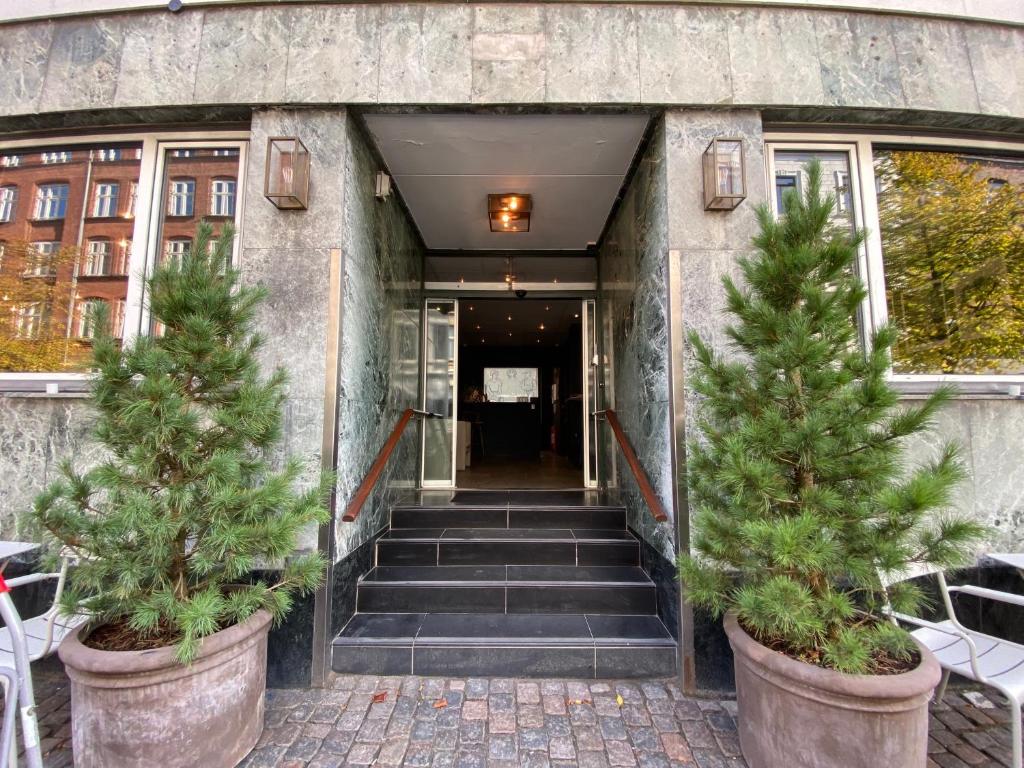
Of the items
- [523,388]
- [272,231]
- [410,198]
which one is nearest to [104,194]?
[272,231]

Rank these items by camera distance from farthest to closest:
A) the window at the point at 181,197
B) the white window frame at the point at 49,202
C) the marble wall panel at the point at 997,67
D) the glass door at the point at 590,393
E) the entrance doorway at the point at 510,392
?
1. the entrance doorway at the point at 510,392
2. the glass door at the point at 590,393
3. the white window frame at the point at 49,202
4. the window at the point at 181,197
5. the marble wall panel at the point at 997,67

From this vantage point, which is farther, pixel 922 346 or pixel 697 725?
pixel 922 346

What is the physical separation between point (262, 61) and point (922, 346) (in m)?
4.19

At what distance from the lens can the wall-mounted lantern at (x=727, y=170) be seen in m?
2.27

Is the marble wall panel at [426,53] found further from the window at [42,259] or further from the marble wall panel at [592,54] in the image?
the window at [42,259]

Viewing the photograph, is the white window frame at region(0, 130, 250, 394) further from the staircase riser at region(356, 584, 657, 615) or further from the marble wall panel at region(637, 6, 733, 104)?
the marble wall panel at region(637, 6, 733, 104)

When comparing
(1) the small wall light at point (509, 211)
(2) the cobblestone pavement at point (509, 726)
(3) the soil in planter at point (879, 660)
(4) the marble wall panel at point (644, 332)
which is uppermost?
(1) the small wall light at point (509, 211)

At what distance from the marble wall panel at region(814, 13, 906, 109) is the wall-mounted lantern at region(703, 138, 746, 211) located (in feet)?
2.32

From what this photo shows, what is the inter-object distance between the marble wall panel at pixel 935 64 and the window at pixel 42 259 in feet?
17.2

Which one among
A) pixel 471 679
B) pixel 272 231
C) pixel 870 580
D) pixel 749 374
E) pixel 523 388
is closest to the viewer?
pixel 870 580

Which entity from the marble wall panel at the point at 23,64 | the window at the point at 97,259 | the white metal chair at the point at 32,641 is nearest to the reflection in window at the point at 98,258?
the window at the point at 97,259

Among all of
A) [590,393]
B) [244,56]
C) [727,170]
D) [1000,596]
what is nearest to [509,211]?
[727,170]

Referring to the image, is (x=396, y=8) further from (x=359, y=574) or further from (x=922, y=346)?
(x=922, y=346)

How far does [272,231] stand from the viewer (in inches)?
93.0
